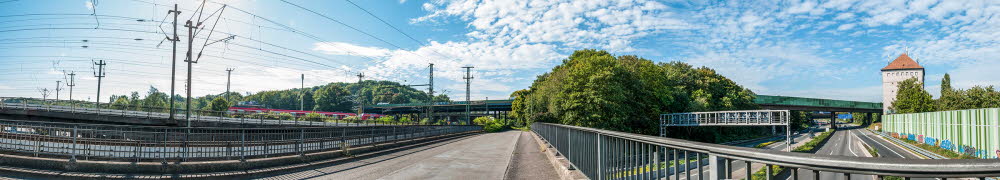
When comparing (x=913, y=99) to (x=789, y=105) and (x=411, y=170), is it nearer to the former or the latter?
(x=789, y=105)

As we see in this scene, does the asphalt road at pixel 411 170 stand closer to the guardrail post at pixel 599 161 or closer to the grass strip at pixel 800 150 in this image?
the guardrail post at pixel 599 161

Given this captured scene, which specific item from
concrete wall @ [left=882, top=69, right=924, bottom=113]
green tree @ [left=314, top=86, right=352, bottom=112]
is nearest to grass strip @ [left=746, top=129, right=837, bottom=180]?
concrete wall @ [left=882, top=69, right=924, bottom=113]

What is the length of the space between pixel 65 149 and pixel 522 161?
11346 millimetres

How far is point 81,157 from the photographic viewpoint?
33.1 ft

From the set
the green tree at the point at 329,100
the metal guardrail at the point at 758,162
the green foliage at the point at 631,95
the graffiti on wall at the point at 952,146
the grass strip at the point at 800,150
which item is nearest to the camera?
the metal guardrail at the point at 758,162

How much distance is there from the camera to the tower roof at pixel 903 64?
99.8 m

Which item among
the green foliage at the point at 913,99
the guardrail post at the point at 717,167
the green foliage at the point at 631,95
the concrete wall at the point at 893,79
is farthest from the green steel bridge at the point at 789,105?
the guardrail post at the point at 717,167

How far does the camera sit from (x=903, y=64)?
10169cm

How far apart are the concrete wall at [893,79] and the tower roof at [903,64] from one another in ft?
3.14

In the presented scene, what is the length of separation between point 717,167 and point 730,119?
47.5m

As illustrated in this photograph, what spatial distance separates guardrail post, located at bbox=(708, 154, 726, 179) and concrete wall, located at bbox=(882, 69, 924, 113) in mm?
124591

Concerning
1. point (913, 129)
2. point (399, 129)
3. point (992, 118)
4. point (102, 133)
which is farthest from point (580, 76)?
point (913, 129)

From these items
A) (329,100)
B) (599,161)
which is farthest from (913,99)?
(329,100)

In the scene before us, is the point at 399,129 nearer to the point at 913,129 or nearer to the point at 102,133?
the point at 102,133
